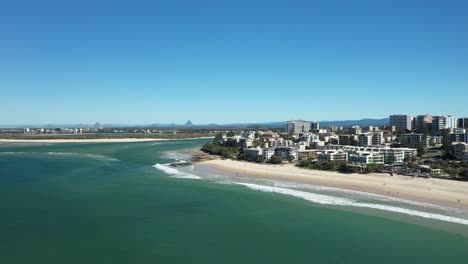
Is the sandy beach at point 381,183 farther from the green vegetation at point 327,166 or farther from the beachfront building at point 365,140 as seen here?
the beachfront building at point 365,140

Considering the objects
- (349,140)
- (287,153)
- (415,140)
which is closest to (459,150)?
(415,140)

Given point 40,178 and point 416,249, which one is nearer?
point 416,249

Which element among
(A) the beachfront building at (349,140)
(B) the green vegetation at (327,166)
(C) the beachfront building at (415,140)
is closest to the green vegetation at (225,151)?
(B) the green vegetation at (327,166)

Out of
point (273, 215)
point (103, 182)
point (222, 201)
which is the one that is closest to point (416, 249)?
point (273, 215)

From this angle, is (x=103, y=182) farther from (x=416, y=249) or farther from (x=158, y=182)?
(x=416, y=249)

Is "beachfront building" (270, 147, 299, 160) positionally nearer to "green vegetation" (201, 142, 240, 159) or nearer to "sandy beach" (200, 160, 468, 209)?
"sandy beach" (200, 160, 468, 209)

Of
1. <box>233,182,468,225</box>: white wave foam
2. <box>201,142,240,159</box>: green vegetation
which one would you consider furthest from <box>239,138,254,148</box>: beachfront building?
<box>233,182,468,225</box>: white wave foam
